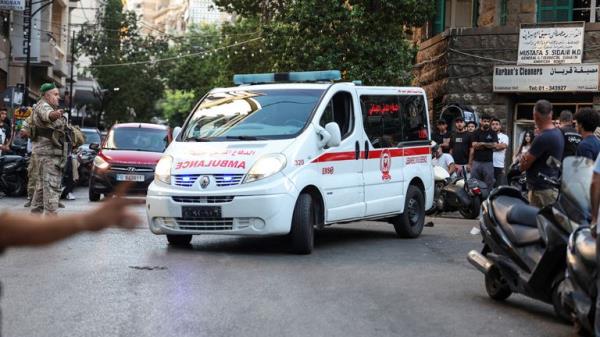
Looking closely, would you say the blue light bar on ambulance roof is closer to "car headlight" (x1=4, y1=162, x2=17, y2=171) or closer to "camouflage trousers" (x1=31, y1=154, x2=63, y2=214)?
"camouflage trousers" (x1=31, y1=154, x2=63, y2=214)

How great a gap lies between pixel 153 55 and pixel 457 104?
43.4 meters

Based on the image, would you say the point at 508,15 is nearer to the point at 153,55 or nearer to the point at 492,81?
the point at 492,81

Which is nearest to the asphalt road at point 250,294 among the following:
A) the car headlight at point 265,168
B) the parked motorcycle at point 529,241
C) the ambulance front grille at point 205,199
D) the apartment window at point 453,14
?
the parked motorcycle at point 529,241

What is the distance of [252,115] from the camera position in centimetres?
1034

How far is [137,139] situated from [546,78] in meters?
9.12

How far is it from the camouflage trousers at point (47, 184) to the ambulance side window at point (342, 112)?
3.85m

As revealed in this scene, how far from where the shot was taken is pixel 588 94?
19953 mm

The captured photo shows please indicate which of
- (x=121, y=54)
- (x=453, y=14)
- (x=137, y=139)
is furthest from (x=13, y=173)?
(x=121, y=54)

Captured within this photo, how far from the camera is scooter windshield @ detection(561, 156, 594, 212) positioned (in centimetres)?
589

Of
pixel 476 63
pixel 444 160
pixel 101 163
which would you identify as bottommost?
pixel 101 163

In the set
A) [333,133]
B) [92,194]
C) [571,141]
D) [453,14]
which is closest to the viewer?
[333,133]

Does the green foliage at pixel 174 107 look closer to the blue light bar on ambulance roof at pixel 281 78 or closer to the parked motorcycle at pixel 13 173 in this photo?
the parked motorcycle at pixel 13 173

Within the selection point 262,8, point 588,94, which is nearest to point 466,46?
point 588,94

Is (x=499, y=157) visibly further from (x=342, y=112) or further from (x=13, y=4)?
(x=13, y=4)
